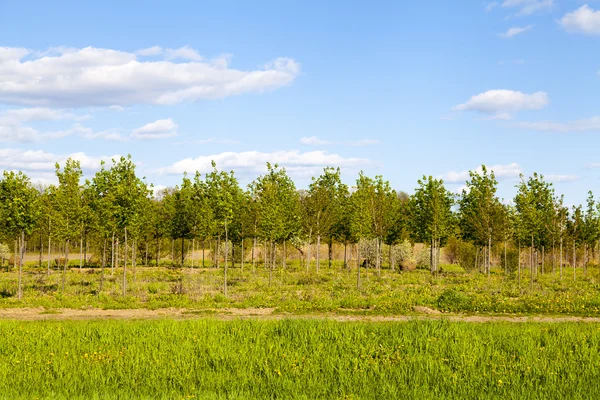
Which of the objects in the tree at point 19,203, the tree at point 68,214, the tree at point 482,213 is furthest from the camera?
the tree at point 482,213

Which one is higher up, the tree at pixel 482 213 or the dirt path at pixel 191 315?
the tree at pixel 482 213

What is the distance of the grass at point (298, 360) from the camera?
37.9 ft

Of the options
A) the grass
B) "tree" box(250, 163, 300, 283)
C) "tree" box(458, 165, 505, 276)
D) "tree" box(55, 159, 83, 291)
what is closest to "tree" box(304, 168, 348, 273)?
"tree" box(250, 163, 300, 283)

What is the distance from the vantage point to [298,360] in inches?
531

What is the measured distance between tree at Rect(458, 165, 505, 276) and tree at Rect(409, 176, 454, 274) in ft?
5.12

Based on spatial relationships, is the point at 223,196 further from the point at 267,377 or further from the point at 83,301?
the point at 267,377

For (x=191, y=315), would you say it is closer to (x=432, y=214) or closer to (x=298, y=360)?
(x=298, y=360)

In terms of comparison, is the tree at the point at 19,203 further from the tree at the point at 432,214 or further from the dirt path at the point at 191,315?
the tree at the point at 432,214

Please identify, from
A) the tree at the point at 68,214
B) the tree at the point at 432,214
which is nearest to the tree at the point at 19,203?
the tree at the point at 68,214

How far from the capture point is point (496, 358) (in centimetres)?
1374

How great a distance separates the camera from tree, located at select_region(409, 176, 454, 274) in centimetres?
4681

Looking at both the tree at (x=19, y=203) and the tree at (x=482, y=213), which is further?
the tree at (x=482, y=213)

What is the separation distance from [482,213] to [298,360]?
1364 inches

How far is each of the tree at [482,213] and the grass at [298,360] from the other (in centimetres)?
2765
